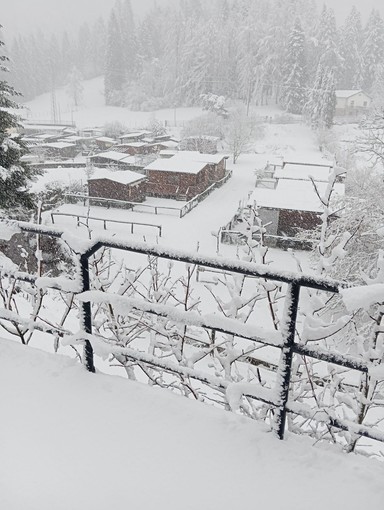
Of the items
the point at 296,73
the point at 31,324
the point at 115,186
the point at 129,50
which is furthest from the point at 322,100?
the point at 31,324

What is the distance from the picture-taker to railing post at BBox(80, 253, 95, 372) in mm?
2736

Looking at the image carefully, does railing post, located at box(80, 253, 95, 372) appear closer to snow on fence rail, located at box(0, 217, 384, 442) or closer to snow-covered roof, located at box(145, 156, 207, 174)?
snow on fence rail, located at box(0, 217, 384, 442)

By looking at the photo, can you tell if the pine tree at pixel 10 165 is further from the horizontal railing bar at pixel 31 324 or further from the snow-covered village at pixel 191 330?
the horizontal railing bar at pixel 31 324

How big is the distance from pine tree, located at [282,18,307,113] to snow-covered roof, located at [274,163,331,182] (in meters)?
44.4

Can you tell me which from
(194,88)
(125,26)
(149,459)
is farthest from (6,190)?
(125,26)

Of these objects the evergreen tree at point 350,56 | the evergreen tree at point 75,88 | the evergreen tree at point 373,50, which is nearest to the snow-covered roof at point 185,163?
the evergreen tree at point 350,56

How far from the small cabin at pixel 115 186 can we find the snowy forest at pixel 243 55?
45601 millimetres

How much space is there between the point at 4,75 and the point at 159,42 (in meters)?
43.5

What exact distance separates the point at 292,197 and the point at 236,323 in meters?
23.8

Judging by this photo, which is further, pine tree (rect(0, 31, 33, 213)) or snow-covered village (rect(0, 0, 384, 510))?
pine tree (rect(0, 31, 33, 213))

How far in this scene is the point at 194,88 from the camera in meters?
88.6

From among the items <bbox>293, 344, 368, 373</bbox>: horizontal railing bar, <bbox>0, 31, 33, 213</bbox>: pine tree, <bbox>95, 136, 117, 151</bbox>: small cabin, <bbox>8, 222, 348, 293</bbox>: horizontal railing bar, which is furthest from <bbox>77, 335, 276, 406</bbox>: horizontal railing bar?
<bbox>95, 136, 117, 151</bbox>: small cabin

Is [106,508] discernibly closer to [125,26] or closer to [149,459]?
[149,459]

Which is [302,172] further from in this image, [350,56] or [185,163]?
[350,56]
